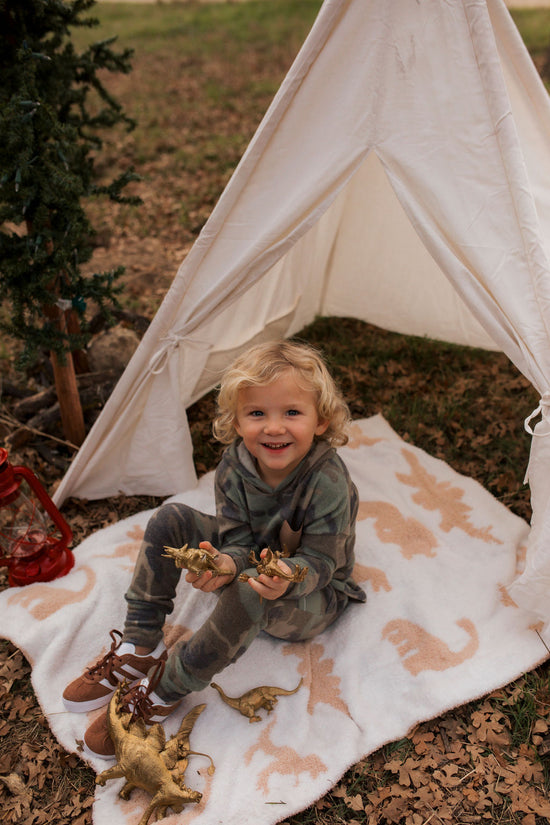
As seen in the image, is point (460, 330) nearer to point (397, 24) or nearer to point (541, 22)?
point (397, 24)

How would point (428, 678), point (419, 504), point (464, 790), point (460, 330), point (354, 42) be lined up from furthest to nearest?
1. point (460, 330)
2. point (419, 504)
3. point (428, 678)
4. point (354, 42)
5. point (464, 790)

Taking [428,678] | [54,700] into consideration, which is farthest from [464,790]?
[54,700]

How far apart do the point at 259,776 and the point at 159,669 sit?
55 cm

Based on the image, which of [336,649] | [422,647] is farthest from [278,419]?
[422,647]

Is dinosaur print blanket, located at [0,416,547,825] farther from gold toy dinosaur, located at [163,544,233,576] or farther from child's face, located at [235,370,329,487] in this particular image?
child's face, located at [235,370,329,487]

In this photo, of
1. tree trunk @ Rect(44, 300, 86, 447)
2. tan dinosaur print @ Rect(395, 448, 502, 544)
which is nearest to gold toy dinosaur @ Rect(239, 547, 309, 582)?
tan dinosaur print @ Rect(395, 448, 502, 544)

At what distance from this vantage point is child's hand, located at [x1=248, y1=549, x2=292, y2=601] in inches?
85.8

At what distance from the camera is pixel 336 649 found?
290cm

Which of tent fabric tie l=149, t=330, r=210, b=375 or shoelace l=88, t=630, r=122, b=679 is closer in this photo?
shoelace l=88, t=630, r=122, b=679

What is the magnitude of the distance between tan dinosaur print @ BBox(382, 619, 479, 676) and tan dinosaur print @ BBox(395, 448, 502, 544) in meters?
0.61

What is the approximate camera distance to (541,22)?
11.1 metres

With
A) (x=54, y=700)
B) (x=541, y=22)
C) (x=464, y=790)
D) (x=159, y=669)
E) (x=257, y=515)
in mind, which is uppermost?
(x=541, y=22)

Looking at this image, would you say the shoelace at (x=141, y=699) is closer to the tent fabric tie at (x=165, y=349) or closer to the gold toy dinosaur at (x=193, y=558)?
the gold toy dinosaur at (x=193, y=558)

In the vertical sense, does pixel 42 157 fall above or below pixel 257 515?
above
